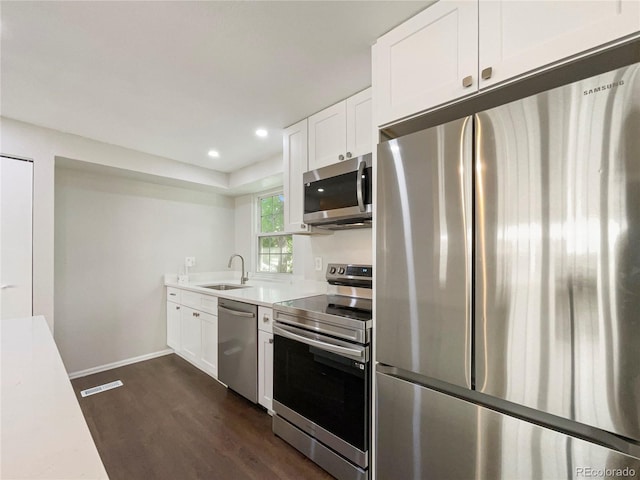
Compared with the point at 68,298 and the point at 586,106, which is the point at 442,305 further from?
the point at 68,298

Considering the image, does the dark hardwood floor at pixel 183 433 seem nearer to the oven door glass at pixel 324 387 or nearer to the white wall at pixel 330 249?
the oven door glass at pixel 324 387

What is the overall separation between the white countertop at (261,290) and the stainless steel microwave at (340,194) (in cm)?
64

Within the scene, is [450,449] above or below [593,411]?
below

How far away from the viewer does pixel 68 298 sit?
2.85 metres

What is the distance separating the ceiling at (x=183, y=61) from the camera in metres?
1.30

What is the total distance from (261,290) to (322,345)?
1.34 meters

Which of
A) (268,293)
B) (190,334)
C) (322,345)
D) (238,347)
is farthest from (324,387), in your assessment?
(190,334)

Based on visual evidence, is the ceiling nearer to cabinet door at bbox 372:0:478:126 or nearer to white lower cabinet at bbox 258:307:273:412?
cabinet door at bbox 372:0:478:126

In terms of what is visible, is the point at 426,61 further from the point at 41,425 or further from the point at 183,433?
the point at 183,433

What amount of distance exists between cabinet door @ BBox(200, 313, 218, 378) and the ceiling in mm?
1780

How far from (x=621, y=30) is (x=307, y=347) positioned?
73.0 inches

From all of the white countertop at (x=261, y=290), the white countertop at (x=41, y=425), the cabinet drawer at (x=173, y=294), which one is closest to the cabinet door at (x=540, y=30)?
the white countertop at (x=41, y=425)

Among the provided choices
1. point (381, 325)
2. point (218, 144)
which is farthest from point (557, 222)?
point (218, 144)

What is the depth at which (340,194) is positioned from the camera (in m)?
1.93
